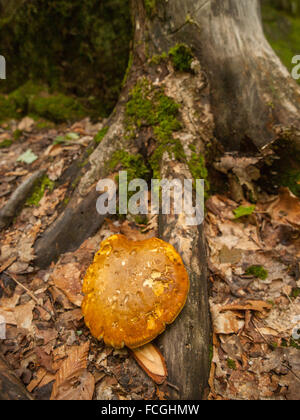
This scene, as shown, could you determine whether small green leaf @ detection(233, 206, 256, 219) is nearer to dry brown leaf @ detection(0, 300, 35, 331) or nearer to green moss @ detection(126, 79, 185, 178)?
green moss @ detection(126, 79, 185, 178)

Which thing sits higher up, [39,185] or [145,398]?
[39,185]

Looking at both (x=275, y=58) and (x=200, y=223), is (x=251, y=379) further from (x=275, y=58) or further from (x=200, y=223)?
(x=275, y=58)

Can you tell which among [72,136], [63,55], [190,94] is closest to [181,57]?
[190,94]

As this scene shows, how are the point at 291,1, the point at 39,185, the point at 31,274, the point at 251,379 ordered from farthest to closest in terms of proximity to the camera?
the point at 291,1
the point at 39,185
the point at 31,274
the point at 251,379

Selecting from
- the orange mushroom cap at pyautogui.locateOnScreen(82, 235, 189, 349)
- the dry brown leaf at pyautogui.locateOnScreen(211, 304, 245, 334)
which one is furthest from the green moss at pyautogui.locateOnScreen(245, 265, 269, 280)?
the orange mushroom cap at pyautogui.locateOnScreen(82, 235, 189, 349)

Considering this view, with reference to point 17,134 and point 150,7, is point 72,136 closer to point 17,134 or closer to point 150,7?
point 17,134

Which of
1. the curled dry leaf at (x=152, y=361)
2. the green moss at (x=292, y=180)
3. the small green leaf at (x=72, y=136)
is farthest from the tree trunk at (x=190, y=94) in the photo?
the curled dry leaf at (x=152, y=361)

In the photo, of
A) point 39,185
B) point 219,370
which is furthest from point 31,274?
point 219,370
